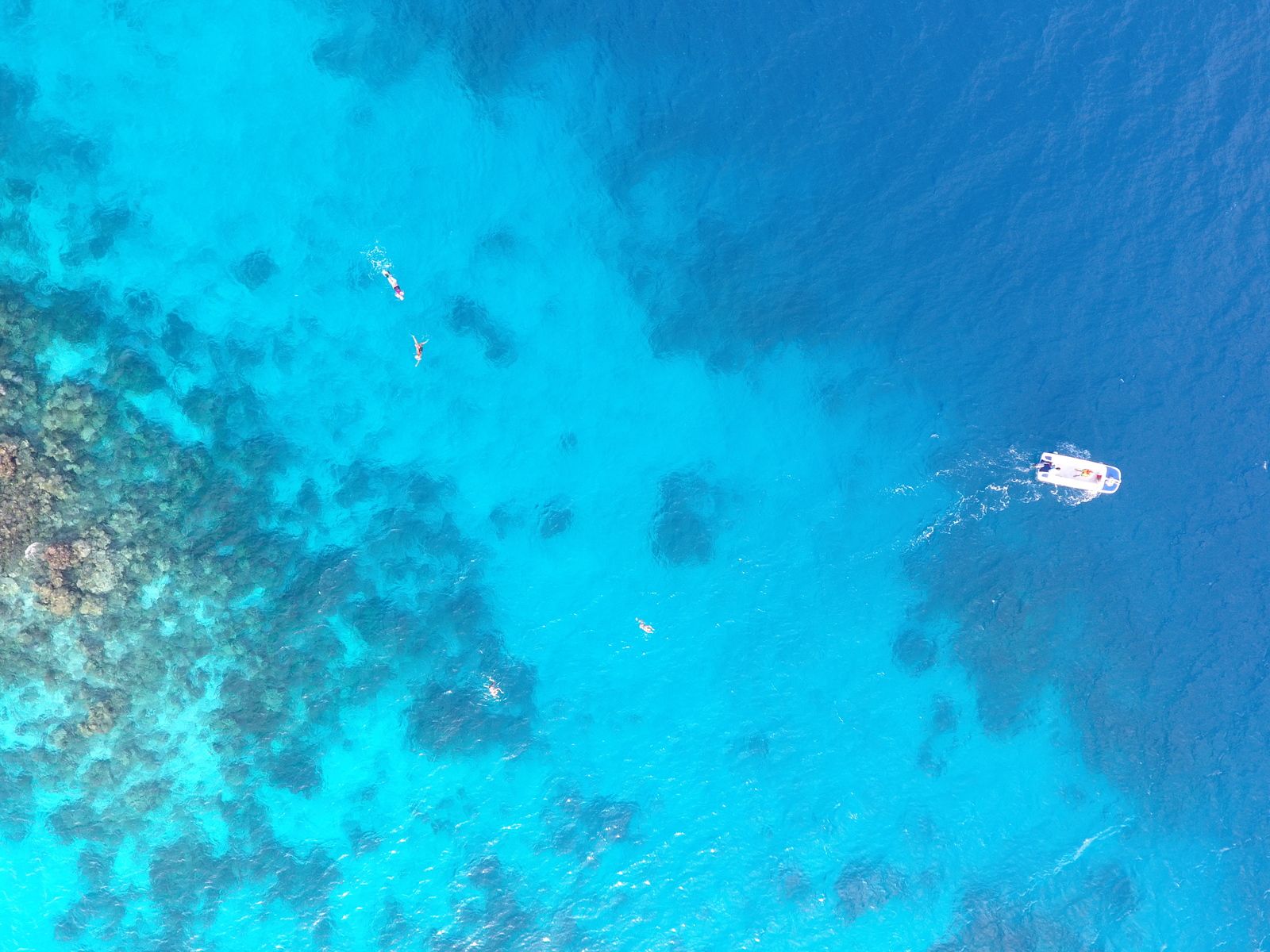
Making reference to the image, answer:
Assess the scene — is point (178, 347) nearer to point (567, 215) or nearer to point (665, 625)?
point (567, 215)

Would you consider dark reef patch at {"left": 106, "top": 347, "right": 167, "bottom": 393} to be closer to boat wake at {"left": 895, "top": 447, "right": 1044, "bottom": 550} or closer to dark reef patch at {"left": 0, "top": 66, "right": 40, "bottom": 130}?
dark reef patch at {"left": 0, "top": 66, "right": 40, "bottom": 130}

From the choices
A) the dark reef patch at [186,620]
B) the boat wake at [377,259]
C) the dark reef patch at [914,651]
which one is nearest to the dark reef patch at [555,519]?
the dark reef patch at [186,620]

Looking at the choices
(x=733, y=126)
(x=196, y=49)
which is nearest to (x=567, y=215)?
(x=733, y=126)

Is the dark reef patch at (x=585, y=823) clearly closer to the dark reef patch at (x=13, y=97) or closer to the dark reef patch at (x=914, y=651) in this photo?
the dark reef patch at (x=914, y=651)

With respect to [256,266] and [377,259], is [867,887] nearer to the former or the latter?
[377,259]

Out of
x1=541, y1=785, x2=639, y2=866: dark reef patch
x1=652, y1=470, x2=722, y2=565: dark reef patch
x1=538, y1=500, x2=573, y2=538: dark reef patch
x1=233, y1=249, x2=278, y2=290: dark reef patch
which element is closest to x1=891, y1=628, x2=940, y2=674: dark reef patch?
x1=652, y1=470, x2=722, y2=565: dark reef patch

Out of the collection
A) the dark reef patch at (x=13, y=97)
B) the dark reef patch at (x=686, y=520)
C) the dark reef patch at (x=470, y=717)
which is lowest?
the dark reef patch at (x=470, y=717)

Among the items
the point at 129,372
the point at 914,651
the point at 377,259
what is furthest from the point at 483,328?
the point at 914,651
